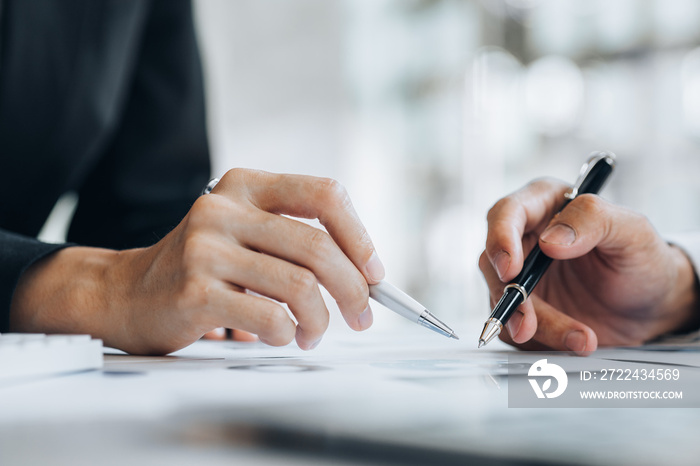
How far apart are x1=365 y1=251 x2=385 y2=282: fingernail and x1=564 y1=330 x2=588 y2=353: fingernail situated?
7.5 inches

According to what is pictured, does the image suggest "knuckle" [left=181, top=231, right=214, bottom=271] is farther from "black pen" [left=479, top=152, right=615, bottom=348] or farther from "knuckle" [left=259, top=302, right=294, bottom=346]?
"black pen" [left=479, top=152, right=615, bottom=348]

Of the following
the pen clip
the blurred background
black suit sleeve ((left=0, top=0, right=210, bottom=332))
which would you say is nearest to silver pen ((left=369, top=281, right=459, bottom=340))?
the pen clip

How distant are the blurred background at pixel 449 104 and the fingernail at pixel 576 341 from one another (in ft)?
5.75

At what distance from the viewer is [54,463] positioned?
17cm

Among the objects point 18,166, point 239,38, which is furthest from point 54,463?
point 239,38

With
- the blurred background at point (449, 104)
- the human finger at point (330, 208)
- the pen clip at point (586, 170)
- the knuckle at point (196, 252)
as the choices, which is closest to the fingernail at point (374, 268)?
the human finger at point (330, 208)

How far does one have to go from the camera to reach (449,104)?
2613 mm

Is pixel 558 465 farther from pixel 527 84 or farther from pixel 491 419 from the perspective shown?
pixel 527 84

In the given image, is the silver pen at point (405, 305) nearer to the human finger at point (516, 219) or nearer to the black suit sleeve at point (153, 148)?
the human finger at point (516, 219)

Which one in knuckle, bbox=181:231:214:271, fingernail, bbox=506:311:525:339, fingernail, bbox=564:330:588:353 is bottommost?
fingernail, bbox=564:330:588:353

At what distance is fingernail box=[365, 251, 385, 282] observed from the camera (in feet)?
1.41

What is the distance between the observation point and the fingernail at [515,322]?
484 millimetres

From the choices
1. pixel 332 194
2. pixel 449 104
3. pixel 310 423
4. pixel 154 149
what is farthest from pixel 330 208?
pixel 449 104

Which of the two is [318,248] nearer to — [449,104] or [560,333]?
[560,333]
